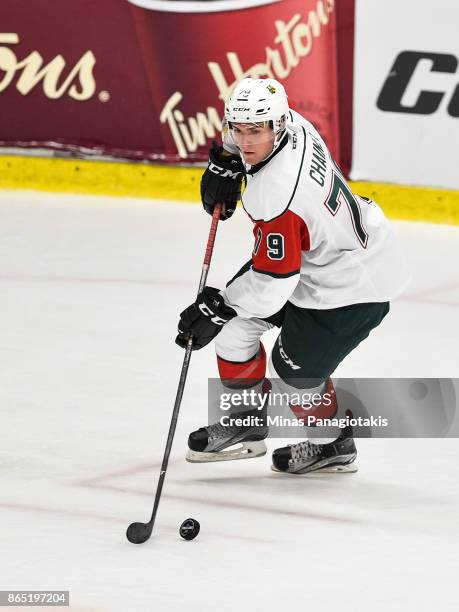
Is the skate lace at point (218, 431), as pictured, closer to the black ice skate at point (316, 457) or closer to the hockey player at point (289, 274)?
the hockey player at point (289, 274)

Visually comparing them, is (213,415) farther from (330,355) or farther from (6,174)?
(6,174)

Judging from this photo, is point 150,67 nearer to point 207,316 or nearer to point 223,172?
point 223,172

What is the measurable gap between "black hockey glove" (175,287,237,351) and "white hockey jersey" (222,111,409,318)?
0.03 metres

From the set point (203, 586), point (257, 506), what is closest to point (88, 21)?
point (257, 506)

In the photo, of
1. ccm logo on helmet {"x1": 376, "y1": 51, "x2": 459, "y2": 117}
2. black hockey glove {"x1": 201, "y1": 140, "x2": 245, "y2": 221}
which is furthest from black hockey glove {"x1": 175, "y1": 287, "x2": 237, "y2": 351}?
ccm logo on helmet {"x1": 376, "y1": 51, "x2": 459, "y2": 117}

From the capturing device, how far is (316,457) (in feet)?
11.5

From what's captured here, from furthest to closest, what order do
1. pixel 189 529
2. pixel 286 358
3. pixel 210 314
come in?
pixel 286 358 → pixel 210 314 → pixel 189 529

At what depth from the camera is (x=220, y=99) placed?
20.9 feet

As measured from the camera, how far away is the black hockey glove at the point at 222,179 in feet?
11.4

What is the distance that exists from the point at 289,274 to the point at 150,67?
11.5 ft

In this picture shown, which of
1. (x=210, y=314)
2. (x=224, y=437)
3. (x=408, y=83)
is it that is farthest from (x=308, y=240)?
(x=408, y=83)

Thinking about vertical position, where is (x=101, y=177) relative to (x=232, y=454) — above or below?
below

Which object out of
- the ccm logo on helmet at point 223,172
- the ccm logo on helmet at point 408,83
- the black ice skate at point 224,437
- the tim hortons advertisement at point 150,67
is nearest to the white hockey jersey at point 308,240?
the ccm logo on helmet at point 223,172
